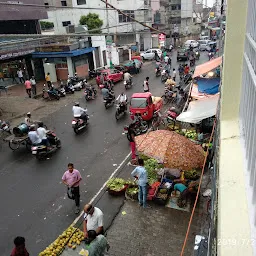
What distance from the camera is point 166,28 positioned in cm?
5572

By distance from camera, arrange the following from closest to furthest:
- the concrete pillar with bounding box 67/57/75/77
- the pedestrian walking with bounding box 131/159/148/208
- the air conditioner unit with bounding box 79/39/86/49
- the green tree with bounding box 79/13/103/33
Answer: the pedestrian walking with bounding box 131/159/148/208, the concrete pillar with bounding box 67/57/75/77, the air conditioner unit with bounding box 79/39/86/49, the green tree with bounding box 79/13/103/33

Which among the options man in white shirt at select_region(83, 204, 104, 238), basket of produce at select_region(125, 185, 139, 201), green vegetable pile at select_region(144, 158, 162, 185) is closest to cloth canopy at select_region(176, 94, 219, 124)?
green vegetable pile at select_region(144, 158, 162, 185)

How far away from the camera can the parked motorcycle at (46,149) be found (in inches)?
478

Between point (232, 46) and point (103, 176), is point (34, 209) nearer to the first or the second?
point (103, 176)

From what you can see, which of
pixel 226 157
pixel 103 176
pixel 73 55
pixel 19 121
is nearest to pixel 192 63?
pixel 73 55

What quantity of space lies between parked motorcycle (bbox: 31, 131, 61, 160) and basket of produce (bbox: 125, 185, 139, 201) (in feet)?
15.8

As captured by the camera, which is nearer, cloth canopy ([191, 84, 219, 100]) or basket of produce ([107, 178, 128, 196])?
basket of produce ([107, 178, 128, 196])

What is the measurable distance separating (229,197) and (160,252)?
15.8 ft

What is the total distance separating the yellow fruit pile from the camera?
697 centimetres

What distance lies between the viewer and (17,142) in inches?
511

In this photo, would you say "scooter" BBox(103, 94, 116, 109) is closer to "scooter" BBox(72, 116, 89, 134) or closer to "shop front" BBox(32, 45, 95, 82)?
"scooter" BBox(72, 116, 89, 134)

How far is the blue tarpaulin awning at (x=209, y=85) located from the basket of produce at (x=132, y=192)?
8632mm

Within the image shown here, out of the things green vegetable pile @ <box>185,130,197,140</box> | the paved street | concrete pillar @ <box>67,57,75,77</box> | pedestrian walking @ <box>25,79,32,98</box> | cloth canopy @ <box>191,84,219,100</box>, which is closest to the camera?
the paved street

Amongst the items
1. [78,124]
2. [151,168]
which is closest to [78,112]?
[78,124]
